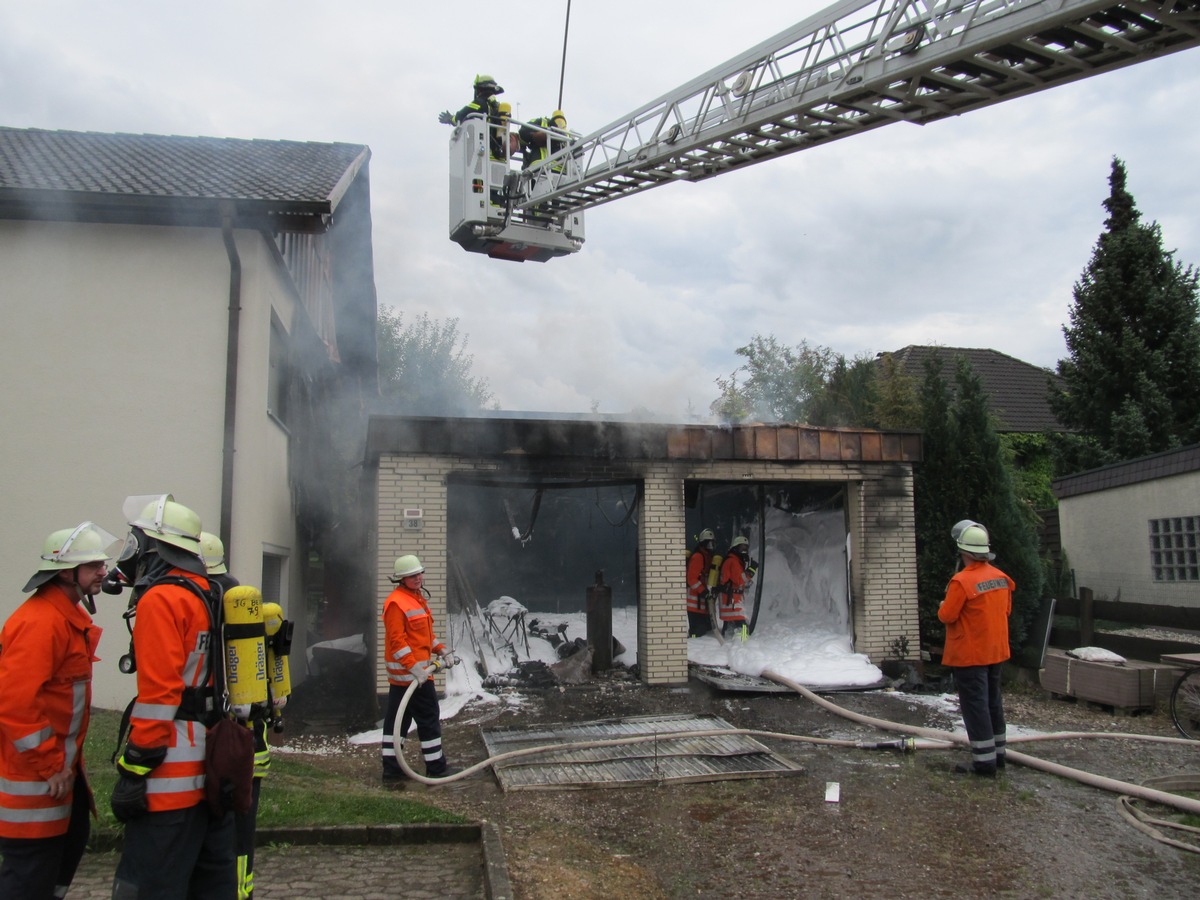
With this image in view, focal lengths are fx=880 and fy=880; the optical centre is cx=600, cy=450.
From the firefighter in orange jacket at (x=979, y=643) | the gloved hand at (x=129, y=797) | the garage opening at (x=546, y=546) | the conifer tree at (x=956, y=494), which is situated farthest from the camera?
the garage opening at (x=546, y=546)

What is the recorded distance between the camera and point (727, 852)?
188 inches

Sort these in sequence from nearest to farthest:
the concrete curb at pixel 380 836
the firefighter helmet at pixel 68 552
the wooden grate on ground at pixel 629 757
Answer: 1. the firefighter helmet at pixel 68 552
2. the concrete curb at pixel 380 836
3. the wooden grate on ground at pixel 629 757

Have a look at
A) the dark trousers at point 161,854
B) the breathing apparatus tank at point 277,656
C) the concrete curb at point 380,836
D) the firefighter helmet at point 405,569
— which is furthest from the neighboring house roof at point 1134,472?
the dark trousers at point 161,854

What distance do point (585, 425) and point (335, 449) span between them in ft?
17.3

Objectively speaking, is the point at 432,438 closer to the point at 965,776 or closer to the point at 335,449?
the point at 335,449

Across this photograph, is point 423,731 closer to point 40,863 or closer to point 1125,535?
point 40,863

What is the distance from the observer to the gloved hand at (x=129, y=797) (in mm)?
2809

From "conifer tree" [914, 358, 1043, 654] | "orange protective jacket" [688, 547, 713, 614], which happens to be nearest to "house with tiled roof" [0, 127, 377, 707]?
"orange protective jacket" [688, 547, 713, 614]

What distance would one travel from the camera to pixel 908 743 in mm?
6777

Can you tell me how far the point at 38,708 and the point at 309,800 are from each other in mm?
2556

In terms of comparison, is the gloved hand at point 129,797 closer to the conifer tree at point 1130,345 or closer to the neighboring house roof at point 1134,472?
the neighboring house roof at point 1134,472

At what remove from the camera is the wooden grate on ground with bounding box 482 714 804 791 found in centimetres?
605

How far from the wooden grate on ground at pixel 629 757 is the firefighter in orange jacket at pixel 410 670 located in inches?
20.7

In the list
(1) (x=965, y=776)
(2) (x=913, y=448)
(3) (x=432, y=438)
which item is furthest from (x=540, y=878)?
(2) (x=913, y=448)
